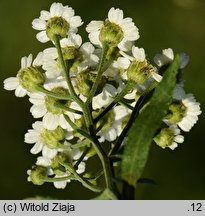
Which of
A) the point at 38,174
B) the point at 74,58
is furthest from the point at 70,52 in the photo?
the point at 38,174

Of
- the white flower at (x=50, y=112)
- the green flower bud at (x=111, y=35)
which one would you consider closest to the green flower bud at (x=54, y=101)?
the white flower at (x=50, y=112)

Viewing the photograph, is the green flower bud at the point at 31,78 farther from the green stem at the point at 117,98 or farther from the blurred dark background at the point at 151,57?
the blurred dark background at the point at 151,57

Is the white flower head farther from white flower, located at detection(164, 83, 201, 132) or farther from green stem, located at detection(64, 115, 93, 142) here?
green stem, located at detection(64, 115, 93, 142)

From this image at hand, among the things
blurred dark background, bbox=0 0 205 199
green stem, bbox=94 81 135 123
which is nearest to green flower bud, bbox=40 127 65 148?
green stem, bbox=94 81 135 123

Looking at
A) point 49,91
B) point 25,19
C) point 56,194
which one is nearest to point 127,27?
point 49,91

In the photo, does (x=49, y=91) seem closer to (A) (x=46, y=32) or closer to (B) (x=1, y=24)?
(A) (x=46, y=32)
